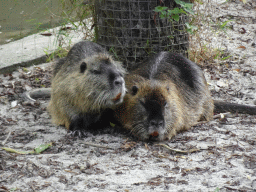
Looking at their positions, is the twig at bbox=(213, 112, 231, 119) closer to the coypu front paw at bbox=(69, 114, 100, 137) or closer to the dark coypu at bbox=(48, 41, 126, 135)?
the dark coypu at bbox=(48, 41, 126, 135)

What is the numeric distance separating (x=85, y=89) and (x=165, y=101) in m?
0.71

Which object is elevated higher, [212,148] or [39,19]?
[39,19]

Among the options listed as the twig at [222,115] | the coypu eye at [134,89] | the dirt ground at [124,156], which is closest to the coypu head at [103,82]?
the coypu eye at [134,89]

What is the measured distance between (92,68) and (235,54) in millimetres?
2663

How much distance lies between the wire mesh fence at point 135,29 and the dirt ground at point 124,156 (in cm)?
83

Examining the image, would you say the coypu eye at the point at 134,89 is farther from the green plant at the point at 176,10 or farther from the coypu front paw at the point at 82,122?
the green plant at the point at 176,10

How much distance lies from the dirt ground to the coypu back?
129 millimetres

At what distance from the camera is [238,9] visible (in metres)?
6.77

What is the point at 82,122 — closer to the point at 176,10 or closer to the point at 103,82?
the point at 103,82

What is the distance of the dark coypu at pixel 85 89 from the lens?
314cm

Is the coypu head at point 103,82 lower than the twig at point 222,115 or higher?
higher

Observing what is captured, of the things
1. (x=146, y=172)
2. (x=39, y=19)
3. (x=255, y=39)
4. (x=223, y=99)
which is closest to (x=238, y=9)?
(x=255, y=39)

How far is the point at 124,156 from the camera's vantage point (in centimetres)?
288

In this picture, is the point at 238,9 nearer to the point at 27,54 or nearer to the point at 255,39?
the point at 255,39
